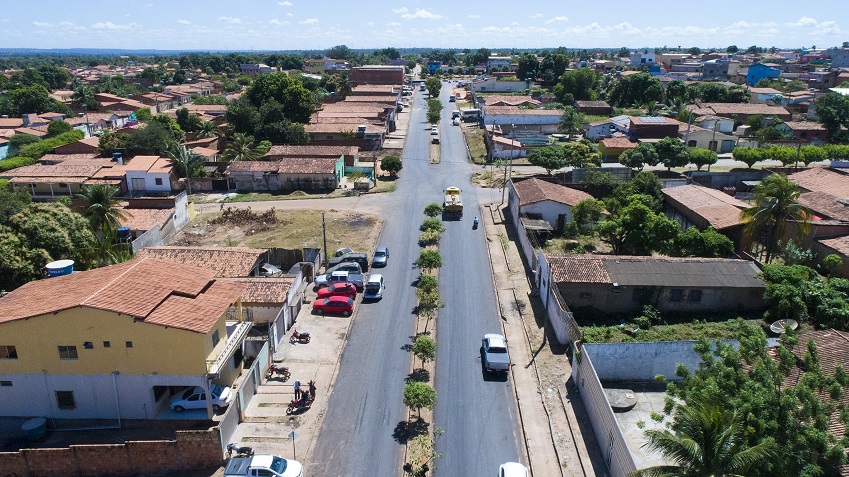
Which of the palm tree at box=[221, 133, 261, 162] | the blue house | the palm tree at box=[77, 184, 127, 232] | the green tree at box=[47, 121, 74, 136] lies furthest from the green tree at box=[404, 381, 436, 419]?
the blue house

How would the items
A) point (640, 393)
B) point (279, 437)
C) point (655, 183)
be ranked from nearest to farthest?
1. point (279, 437)
2. point (640, 393)
3. point (655, 183)

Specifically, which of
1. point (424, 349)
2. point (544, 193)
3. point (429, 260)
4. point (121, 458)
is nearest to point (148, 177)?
point (429, 260)

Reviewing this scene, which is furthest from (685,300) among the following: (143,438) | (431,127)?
(431,127)

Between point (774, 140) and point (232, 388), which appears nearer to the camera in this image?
point (232, 388)


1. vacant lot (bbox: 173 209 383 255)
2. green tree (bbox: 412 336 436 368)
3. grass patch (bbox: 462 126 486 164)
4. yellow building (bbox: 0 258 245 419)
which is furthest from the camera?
grass patch (bbox: 462 126 486 164)

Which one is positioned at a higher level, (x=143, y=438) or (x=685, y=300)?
(x=685, y=300)

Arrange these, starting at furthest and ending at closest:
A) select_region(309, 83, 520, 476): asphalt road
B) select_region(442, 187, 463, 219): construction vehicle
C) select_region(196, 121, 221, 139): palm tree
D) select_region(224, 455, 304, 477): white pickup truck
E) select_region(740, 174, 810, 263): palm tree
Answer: select_region(196, 121, 221, 139): palm tree < select_region(442, 187, 463, 219): construction vehicle < select_region(740, 174, 810, 263): palm tree < select_region(309, 83, 520, 476): asphalt road < select_region(224, 455, 304, 477): white pickup truck

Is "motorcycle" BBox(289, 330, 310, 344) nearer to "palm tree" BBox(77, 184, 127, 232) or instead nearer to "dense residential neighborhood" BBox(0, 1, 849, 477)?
"dense residential neighborhood" BBox(0, 1, 849, 477)

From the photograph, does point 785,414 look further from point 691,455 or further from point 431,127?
point 431,127
